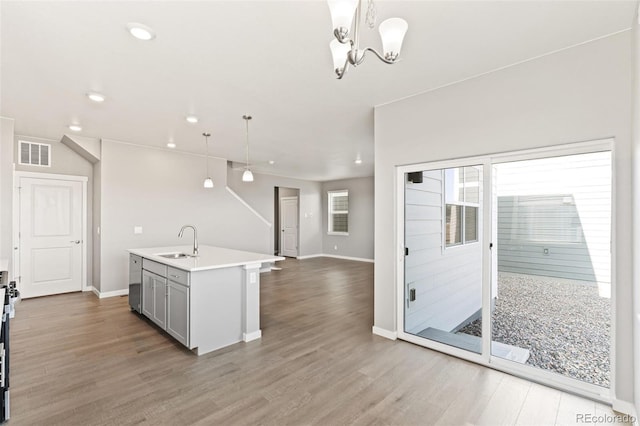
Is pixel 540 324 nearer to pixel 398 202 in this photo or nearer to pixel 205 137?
pixel 398 202

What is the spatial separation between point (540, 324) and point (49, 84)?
5135mm

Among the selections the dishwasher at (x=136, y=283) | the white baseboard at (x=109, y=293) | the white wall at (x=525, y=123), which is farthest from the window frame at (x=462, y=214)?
the white baseboard at (x=109, y=293)

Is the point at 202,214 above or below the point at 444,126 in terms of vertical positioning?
below

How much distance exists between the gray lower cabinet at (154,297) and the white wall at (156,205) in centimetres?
184

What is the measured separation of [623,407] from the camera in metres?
2.14

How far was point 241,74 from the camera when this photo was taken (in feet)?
9.42

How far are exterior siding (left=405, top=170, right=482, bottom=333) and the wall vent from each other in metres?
5.85

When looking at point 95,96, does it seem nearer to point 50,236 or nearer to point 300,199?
point 50,236

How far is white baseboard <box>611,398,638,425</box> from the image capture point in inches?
82.8

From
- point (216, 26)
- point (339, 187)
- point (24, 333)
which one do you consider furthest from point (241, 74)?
point (339, 187)

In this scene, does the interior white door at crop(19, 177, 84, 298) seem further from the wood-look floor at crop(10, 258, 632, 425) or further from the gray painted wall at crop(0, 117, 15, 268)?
the wood-look floor at crop(10, 258, 632, 425)

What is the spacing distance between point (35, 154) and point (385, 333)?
6.10m

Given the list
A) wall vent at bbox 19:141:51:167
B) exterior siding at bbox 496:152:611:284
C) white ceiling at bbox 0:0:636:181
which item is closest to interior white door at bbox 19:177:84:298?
wall vent at bbox 19:141:51:167

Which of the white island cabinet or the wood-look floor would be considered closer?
the wood-look floor
